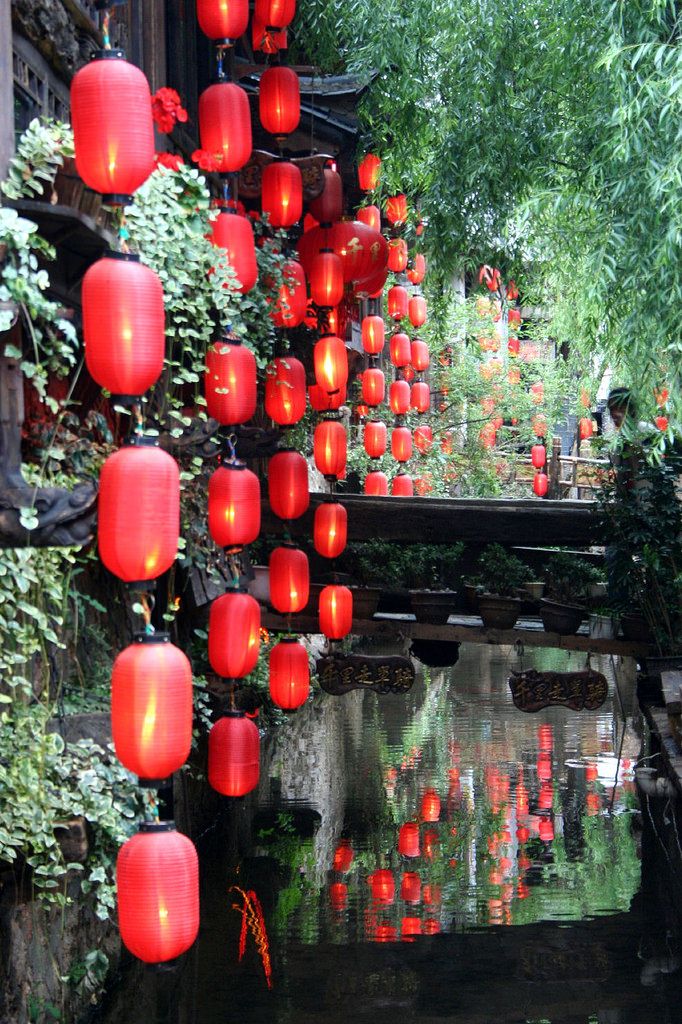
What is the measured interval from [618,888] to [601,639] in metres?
2.66

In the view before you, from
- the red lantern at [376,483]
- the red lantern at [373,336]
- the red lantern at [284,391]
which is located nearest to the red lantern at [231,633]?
the red lantern at [284,391]

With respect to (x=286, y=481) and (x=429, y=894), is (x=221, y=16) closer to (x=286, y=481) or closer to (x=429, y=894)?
(x=286, y=481)

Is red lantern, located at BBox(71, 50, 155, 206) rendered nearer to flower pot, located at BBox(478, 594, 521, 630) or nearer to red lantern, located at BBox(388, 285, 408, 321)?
flower pot, located at BBox(478, 594, 521, 630)

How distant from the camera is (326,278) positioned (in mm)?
10547

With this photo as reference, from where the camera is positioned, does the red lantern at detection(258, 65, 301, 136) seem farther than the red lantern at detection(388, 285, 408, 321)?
No

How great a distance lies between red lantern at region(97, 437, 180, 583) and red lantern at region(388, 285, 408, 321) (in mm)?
11084

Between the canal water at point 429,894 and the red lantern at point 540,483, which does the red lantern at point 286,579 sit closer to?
the canal water at point 429,894

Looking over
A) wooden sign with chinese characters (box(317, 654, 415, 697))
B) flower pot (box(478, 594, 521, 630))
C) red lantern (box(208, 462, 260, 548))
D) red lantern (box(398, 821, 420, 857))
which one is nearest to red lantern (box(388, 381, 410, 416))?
flower pot (box(478, 594, 521, 630))

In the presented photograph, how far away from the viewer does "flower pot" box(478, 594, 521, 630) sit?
12469 millimetres

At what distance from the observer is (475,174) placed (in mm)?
10070

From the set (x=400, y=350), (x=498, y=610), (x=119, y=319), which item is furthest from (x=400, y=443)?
(x=119, y=319)

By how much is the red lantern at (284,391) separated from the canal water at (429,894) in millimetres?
3630

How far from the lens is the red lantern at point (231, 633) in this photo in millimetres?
8414

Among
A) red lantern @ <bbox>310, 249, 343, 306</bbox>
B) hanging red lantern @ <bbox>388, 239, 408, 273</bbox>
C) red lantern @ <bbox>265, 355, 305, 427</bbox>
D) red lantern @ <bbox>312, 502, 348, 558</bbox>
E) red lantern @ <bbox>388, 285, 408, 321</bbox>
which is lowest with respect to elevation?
red lantern @ <bbox>312, 502, 348, 558</bbox>
